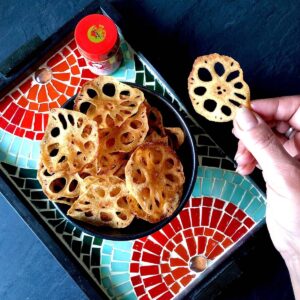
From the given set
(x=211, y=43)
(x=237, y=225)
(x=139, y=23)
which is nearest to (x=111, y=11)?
(x=139, y=23)

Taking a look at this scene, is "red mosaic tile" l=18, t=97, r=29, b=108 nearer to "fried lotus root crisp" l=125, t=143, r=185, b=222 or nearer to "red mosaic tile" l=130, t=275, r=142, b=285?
"fried lotus root crisp" l=125, t=143, r=185, b=222

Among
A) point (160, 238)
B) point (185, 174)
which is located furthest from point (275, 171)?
point (160, 238)

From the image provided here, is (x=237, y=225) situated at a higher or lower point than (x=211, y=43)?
lower

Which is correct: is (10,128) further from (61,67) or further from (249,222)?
(249,222)

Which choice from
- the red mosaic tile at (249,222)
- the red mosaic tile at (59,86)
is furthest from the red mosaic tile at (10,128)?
the red mosaic tile at (249,222)

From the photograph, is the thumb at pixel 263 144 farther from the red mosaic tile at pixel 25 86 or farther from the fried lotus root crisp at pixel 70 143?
the red mosaic tile at pixel 25 86

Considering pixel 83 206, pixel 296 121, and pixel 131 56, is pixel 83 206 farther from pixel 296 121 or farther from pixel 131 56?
pixel 296 121
